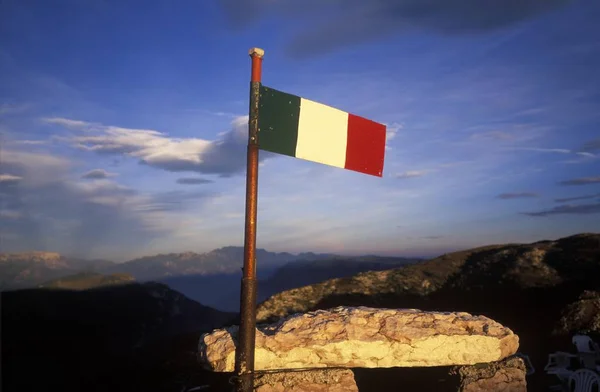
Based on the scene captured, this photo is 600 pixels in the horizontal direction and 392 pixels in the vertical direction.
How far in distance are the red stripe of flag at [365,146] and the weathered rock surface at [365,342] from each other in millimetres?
1848

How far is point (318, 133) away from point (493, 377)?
3.52 meters

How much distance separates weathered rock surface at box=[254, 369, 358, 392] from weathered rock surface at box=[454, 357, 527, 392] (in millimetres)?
1349

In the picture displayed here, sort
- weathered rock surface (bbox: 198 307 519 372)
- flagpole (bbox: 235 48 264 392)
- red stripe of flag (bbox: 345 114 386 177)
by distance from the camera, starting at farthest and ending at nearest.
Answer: red stripe of flag (bbox: 345 114 386 177) → weathered rock surface (bbox: 198 307 519 372) → flagpole (bbox: 235 48 264 392)

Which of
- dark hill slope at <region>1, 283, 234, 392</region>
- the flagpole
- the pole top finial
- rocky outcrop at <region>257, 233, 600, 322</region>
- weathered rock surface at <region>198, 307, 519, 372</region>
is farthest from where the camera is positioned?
dark hill slope at <region>1, 283, 234, 392</region>

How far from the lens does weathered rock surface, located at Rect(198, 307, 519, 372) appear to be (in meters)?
4.18

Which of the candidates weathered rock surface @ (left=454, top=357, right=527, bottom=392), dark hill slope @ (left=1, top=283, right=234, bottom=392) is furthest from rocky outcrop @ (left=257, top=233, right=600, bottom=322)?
weathered rock surface @ (left=454, top=357, right=527, bottom=392)

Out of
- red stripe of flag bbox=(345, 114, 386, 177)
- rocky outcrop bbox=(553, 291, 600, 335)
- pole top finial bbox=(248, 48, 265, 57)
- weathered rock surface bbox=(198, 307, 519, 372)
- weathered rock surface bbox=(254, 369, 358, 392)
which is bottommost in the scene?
rocky outcrop bbox=(553, 291, 600, 335)

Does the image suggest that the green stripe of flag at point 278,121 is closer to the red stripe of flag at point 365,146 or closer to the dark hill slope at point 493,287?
the red stripe of flag at point 365,146

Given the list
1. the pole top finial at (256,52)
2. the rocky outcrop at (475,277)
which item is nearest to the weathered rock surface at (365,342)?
the pole top finial at (256,52)

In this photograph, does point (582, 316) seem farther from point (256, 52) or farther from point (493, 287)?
point (256, 52)

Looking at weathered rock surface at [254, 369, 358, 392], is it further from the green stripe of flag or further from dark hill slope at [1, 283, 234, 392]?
dark hill slope at [1, 283, 234, 392]

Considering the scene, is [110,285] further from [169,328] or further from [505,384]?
[505,384]

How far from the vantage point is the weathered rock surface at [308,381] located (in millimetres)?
4094

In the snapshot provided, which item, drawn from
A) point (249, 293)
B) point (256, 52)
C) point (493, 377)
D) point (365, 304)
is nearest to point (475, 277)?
point (365, 304)
